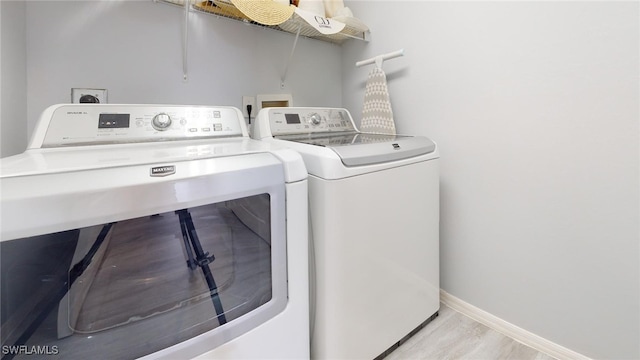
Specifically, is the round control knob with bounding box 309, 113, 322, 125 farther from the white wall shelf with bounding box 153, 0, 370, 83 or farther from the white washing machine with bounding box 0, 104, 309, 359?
the white washing machine with bounding box 0, 104, 309, 359

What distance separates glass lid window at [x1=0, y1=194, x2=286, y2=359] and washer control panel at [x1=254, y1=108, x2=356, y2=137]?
65cm

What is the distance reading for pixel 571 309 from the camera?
1102 millimetres

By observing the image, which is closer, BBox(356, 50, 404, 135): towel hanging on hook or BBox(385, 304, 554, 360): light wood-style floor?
BBox(385, 304, 554, 360): light wood-style floor

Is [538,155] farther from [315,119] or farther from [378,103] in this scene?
[315,119]

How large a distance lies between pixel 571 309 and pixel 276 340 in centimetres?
114

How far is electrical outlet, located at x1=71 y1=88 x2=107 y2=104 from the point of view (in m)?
1.18

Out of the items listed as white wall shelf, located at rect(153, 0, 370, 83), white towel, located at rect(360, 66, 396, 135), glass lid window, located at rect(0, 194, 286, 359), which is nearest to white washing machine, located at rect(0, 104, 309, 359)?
glass lid window, located at rect(0, 194, 286, 359)

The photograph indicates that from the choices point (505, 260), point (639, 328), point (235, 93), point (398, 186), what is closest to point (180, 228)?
point (398, 186)

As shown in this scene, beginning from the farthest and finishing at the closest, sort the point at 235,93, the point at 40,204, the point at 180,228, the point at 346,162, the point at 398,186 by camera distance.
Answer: the point at 235,93
the point at 398,186
the point at 346,162
the point at 180,228
the point at 40,204

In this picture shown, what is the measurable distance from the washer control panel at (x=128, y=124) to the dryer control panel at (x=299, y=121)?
0.14 meters

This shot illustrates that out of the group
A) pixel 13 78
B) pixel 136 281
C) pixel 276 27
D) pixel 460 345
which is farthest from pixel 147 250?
pixel 276 27

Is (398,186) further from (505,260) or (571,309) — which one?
(571,309)

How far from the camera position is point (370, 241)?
1.02 m

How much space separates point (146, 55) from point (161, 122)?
481mm
